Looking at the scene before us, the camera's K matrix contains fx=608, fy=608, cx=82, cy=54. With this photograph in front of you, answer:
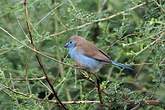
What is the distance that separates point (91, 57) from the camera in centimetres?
422

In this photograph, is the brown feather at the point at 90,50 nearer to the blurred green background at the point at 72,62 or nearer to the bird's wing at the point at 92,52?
the bird's wing at the point at 92,52

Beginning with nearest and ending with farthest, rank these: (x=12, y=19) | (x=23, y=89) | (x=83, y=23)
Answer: (x=83, y=23), (x=23, y=89), (x=12, y=19)

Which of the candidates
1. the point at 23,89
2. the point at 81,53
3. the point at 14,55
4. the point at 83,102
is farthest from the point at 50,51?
the point at 83,102

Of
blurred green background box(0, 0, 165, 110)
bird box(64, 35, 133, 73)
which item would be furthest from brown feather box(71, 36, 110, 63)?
blurred green background box(0, 0, 165, 110)

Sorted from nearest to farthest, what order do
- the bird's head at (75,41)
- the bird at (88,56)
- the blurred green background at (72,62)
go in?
the blurred green background at (72,62) → the bird at (88,56) → the bird's head at (75,41)

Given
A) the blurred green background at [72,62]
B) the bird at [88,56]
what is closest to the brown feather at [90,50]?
the bird at [88,56]

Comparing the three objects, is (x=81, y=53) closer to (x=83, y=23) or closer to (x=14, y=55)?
(x=83, y=23)

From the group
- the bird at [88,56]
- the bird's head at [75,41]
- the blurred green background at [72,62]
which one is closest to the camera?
the blurred green background at [72,62]

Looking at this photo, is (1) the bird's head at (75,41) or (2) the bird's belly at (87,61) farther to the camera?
(1) the bird's head at (75,41)

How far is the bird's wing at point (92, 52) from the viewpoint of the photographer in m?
4.09

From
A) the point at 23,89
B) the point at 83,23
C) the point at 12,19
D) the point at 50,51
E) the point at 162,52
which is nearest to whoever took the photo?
the point at 162,52

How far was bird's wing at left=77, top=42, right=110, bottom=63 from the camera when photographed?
13.4ft

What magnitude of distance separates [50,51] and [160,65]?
1838 millimetres

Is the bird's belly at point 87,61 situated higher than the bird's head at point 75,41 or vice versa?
the bird's head at point 75,41
